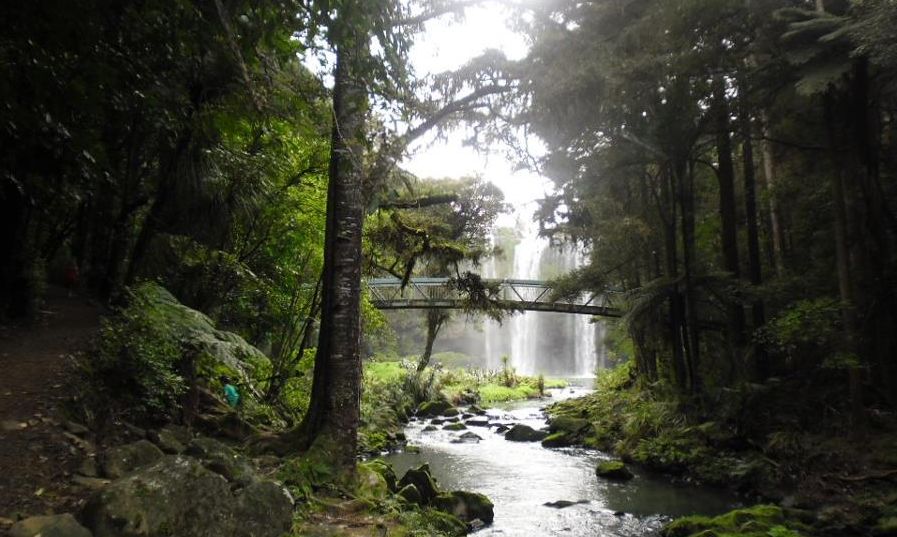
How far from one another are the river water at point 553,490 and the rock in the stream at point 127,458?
427 cm

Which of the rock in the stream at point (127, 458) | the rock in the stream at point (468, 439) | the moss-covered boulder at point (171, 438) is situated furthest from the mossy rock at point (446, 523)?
the rock in the stream at point (468, 439)

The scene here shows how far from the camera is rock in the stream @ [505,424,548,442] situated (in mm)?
14672

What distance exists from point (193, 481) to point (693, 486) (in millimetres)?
9070

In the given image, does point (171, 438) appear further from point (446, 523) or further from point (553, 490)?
point (553, 490)

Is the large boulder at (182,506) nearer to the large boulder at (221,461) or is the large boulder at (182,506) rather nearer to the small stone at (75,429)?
the large boulder at (221,461)

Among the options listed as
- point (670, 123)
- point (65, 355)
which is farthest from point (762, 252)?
point (65, 355)

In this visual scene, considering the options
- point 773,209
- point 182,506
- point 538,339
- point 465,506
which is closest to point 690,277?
point 773,209

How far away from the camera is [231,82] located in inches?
222

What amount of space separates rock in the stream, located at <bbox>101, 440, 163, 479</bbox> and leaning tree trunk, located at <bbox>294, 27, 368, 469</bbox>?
1.72 m

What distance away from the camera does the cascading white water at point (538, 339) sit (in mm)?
39469

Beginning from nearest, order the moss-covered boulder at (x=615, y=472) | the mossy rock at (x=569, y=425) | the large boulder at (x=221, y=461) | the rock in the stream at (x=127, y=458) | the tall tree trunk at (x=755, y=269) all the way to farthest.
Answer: the rock in the stream at (x=127, y=458), the large boulder at (x=221, y=461), the moss-covered boulder at (x=615, y=472), the tall tree trunk at (x=755, y=269), the mossy rock at (x=569, y=425)

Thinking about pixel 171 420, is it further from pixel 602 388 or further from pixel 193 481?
pixel 602 388

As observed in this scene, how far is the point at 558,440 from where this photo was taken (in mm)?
14062

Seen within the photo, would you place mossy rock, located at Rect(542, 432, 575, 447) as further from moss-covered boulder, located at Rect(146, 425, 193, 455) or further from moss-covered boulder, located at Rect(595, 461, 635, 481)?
moss-covered boulder, located at Rect(146, 425, 193, 455)
